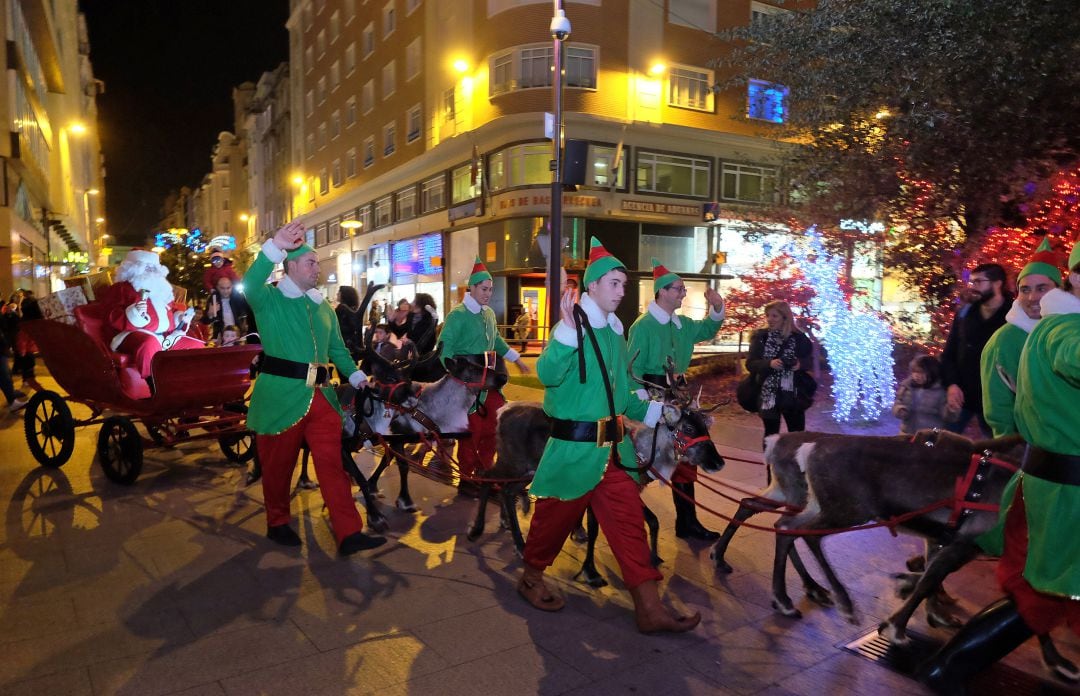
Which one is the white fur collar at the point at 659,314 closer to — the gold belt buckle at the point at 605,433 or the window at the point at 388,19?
the gold belt buckle at the point at 605,433

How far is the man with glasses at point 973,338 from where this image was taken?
5688 mm

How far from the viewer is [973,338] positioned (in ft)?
19.0

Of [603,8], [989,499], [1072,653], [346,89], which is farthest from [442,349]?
[346,89]

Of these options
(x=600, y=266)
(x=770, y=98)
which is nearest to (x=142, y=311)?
(x=600, y=266)

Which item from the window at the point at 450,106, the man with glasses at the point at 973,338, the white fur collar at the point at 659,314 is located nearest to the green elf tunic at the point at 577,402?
the white fur collar at the point at 659,314

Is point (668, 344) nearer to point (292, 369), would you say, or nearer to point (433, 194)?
point (292, 369)

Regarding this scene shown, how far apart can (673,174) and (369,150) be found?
1731 centimetres

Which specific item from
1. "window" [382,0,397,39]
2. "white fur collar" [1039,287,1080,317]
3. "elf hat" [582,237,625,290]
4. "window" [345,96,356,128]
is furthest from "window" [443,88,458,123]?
"white fur collar" [1039,287,1080,317]

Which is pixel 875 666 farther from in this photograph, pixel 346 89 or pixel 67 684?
pixel 346 89

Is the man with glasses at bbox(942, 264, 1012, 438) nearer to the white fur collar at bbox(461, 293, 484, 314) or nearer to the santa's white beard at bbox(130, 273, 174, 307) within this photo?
the white fur collar at bbox(461, 293, 484, 314)

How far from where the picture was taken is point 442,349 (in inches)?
276

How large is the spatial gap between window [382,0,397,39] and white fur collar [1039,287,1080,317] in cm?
3464

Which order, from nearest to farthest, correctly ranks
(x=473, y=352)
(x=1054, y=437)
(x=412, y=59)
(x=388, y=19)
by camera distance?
(x=1054, y=437) → (x=473, y=352) → (x=412, y=59) → (x=388, y=19)

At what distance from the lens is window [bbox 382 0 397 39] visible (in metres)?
33.7
